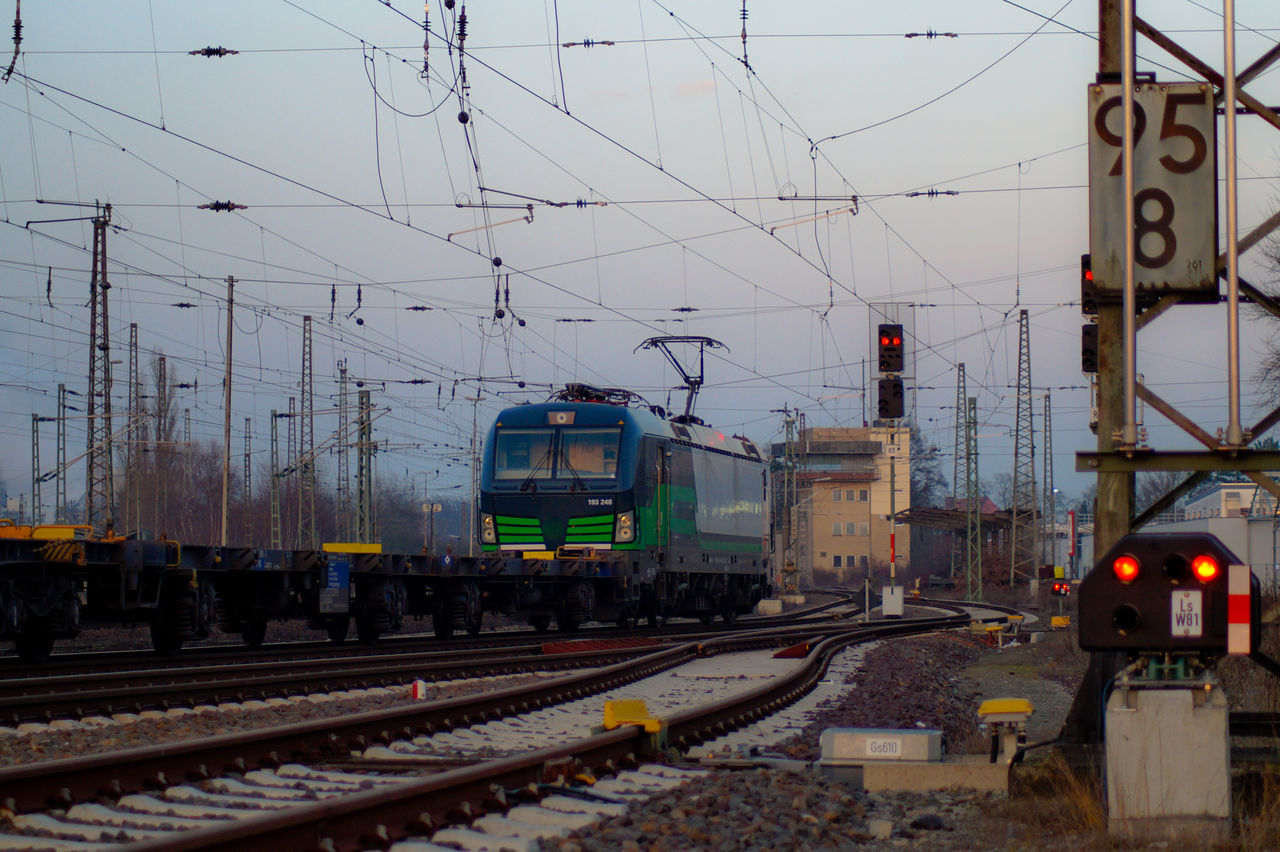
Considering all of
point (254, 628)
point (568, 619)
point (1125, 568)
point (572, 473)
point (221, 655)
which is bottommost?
point (568, 619)

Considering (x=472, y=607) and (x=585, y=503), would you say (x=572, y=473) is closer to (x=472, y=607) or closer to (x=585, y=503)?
(x=585, y=503)

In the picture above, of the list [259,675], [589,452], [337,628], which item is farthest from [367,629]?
[259,675]

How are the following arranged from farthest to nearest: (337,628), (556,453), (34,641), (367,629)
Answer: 1. (556,453)
2. (337,628)
3. (367,629)
4. (34,641)

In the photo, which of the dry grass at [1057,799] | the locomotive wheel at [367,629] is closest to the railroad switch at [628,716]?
the dry grass at [1057,799]

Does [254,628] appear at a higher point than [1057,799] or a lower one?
lower

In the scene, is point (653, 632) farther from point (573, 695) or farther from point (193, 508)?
point (193, 508)

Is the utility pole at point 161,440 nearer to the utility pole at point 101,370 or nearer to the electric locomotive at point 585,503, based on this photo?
the utility pole at point 101,370

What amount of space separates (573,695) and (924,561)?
113521 mm

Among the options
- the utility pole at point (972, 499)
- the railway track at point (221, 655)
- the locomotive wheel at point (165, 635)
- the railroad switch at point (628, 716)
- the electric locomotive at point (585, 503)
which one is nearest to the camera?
the railroad switch at point (628, 716)

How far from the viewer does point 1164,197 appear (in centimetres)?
712

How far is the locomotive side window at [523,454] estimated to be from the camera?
25.5 m

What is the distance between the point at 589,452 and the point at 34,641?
461 inches

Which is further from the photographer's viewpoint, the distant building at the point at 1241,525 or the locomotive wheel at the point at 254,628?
the distant building at the point at 1241,525

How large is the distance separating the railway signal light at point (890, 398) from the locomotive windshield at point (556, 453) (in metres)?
5.53
